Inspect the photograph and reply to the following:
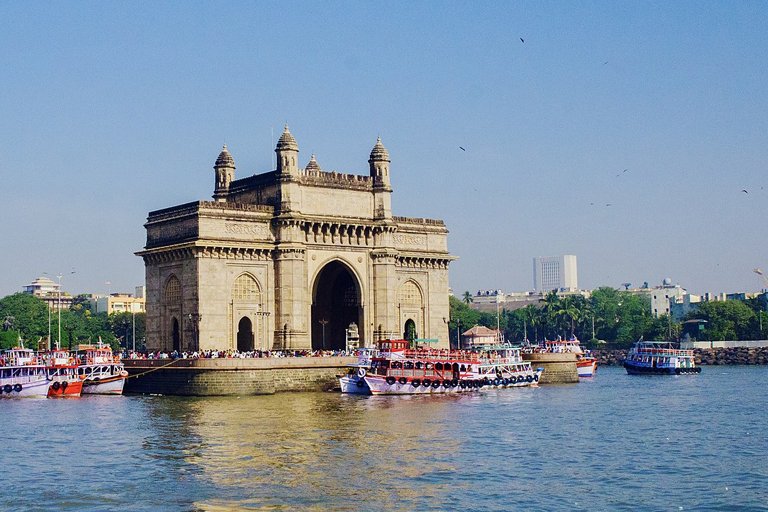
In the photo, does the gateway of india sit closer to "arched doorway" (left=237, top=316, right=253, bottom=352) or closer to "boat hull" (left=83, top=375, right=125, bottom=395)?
"arched doorway" (left=237, top=316, right=253, bottom=352)

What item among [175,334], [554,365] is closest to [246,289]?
[175,334]

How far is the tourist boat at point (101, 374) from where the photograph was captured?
73375 millimetres

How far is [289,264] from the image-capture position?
255ft

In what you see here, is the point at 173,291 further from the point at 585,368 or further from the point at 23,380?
the point at 585,368

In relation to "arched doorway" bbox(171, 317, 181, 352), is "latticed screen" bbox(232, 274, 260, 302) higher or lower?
higher

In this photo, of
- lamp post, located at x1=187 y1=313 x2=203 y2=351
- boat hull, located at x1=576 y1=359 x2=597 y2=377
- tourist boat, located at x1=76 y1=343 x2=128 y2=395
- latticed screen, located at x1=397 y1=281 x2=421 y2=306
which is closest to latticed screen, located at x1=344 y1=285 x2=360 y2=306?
latticed screen, located at x1=397 y1=281 x2=421 y2=306

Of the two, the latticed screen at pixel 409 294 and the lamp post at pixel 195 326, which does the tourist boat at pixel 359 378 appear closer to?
the lamp post at pixel 195 326

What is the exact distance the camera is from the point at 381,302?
8281cm

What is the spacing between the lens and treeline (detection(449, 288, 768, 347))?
5704 inches

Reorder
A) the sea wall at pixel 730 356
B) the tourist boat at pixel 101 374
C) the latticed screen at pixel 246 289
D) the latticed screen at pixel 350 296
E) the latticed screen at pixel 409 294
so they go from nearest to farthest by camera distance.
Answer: the tourist boat at pixel 101 374
the latticed screen at pixel 246 289
the latticed screen at pixel 350 296
the latticed screen at pixel 409 294
the sea wall at pixel 730 356

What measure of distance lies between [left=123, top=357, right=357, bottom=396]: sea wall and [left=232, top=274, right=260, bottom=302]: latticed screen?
6.71 metres

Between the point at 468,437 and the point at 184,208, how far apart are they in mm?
33935

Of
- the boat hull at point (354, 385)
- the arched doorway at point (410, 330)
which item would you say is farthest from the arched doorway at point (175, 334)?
the arched doorway at point (410, 330)

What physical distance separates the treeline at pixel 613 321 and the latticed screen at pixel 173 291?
65.7 m
